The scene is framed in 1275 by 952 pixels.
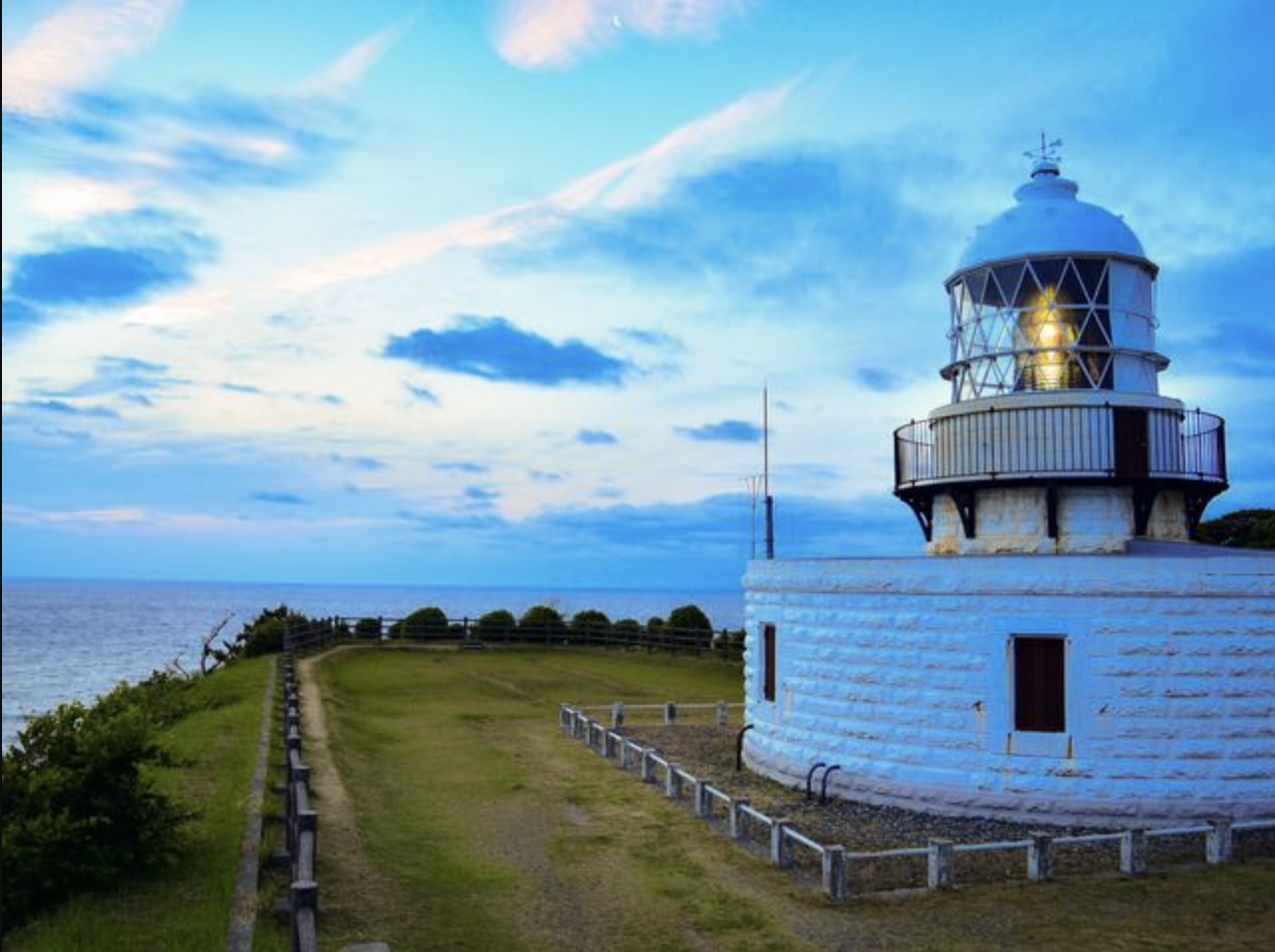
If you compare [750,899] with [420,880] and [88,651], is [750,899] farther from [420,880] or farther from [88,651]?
[88,651]

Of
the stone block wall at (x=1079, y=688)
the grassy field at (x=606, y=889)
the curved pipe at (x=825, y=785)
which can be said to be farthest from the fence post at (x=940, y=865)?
the curved pipe at (x=825, y=785)

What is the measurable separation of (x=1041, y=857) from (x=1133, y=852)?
3.73ft

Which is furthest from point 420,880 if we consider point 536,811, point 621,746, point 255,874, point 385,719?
point 385,719

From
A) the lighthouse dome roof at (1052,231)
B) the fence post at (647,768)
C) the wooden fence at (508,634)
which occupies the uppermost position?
the lighthouse dome roof at (1052,231)

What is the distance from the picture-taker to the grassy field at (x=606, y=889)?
10078 millimetres

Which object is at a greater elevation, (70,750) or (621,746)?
(70,750)

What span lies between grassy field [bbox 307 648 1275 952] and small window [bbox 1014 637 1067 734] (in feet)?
8.99

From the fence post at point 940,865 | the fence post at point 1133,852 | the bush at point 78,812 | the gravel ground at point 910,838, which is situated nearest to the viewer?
the bush at point 78,812

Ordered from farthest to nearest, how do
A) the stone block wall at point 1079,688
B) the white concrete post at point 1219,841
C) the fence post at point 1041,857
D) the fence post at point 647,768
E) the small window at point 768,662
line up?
the small window at point 768,662 < the fence post at point 647,768 < the stone block wall at point 1079,688 < the white concrete post at point 1219,841 < the fence post at point 1041,857

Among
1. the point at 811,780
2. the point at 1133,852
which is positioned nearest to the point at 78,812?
the point at 811,780

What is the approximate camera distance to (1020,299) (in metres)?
18.0

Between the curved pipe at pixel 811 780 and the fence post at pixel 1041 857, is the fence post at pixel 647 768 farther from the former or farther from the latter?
the fence post at pixel 1041 857

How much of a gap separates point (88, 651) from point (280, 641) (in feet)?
158

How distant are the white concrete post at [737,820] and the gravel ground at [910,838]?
204 millimetres
